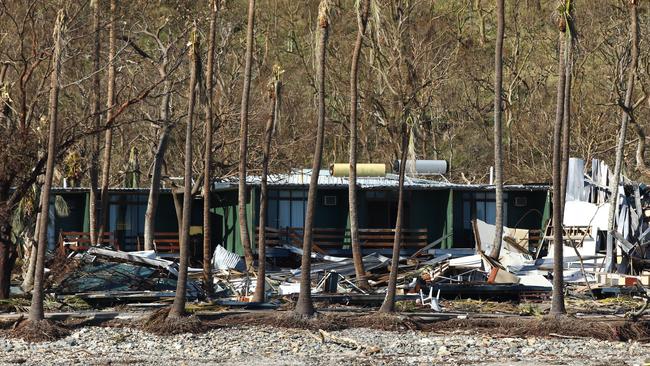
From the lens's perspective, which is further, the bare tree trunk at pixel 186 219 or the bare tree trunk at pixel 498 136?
the bare tree trunk at pixel 498 136

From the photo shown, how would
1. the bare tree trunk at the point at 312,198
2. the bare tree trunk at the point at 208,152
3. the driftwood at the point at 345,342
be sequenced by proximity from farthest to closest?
the bare tree trunk at the point at 208,152 → the bare tree trunk at the point at 312,198 → the driftwood at the point at 345,342

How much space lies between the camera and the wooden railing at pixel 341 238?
43.0 m

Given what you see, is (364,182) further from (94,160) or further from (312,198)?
(312,198)

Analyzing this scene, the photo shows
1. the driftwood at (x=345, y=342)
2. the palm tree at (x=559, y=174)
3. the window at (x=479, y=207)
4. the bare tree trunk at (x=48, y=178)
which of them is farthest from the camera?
the window at (x=479, y=207)

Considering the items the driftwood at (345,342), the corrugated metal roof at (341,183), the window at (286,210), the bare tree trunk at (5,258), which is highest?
the corrugated metal roof at (341,183)

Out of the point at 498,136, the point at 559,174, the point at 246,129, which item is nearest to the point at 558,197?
the point at 559,174

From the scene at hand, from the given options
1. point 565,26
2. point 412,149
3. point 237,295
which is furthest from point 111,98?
point 565,26

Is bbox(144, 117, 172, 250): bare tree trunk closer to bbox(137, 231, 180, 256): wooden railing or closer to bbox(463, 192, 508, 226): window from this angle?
bbox(137, 231, 180, 256): wooden railing

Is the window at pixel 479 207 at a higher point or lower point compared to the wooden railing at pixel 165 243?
higher

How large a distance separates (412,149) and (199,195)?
15.8 metres

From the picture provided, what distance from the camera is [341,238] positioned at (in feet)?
144

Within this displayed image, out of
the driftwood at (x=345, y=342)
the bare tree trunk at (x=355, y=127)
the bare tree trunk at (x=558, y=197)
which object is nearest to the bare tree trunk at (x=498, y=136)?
the bare tree trunk at (x=355, y=127)

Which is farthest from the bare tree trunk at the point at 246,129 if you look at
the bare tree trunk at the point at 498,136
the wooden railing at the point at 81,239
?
the bare tree trunk at the point at 498,136

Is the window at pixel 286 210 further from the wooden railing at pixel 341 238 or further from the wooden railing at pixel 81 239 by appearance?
the wooden railing at pixel 81 239
